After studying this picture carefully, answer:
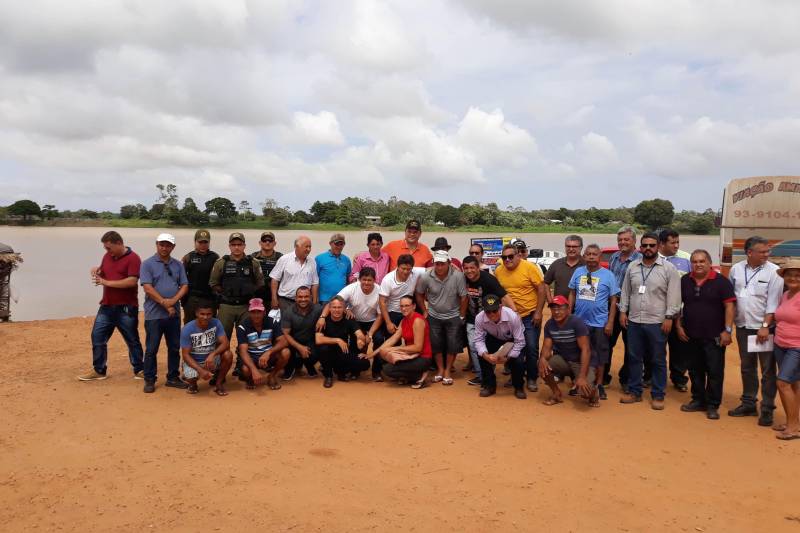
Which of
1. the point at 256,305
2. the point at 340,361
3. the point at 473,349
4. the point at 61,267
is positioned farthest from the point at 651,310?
the point at 61,267

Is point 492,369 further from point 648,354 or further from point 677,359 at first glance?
point 677,359

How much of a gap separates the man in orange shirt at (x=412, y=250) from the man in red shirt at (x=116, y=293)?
304cm

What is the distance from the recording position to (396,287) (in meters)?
6.46

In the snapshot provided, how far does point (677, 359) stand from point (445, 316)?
2749mm

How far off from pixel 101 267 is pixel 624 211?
1914 inches

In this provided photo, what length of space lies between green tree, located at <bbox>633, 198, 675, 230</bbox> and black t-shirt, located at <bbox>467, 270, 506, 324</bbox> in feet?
125

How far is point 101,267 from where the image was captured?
6.10m

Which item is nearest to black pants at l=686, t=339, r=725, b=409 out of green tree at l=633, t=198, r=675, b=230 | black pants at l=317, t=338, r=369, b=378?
black pants at l=317, t=338, r=369, b=378

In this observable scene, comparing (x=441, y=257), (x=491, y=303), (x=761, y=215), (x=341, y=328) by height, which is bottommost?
(x=341, y=328)

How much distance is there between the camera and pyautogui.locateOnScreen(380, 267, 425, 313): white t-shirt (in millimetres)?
6453

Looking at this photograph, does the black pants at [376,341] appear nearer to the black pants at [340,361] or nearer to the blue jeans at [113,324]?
the black pants at [340,361]

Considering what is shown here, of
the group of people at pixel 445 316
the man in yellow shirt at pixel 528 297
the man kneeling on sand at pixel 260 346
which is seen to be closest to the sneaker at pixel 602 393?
the group of people at pixel 445 316

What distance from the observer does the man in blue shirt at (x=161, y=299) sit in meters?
5.91

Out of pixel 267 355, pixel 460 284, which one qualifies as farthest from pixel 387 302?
pixel 267 355
